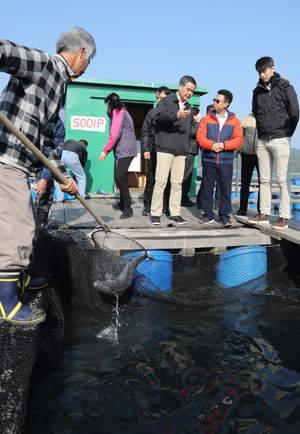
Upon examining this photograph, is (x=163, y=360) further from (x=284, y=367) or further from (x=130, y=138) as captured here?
(x=130, y=138)

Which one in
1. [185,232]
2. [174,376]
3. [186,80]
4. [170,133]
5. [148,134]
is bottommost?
[174,376]

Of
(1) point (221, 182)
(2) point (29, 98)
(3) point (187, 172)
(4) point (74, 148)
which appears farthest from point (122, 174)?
(2) point (29, 98)

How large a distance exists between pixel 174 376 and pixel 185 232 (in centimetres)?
269

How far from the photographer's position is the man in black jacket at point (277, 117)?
518 cm

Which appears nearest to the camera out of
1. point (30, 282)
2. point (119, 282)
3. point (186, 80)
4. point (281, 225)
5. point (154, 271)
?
point (30, 282)

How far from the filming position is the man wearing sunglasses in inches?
226

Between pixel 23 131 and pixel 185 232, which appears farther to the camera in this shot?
pixel 185 232

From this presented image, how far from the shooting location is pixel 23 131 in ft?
9.32

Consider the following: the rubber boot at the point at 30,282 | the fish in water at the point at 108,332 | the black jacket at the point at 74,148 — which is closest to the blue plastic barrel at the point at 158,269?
the fish in water at the point at 108,332

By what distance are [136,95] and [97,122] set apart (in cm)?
115

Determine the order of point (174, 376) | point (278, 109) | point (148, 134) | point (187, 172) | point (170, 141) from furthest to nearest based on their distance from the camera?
point (187, 172) < point (148, 134) < point (170, 141) < point (278, 109) < point (174, 376)

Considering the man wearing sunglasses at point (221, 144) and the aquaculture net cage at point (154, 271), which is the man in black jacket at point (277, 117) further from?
the aquaculture net cage at point (154, 271)

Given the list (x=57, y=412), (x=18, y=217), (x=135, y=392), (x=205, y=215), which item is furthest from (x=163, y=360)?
(x=205, y=215)

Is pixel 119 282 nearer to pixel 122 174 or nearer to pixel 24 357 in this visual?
pixel 24 357
